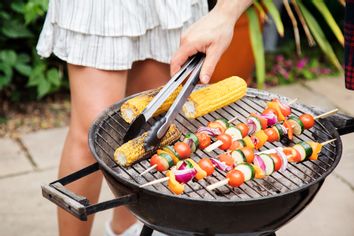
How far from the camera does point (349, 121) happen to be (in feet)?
7.14

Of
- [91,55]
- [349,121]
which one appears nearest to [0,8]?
[91,55]

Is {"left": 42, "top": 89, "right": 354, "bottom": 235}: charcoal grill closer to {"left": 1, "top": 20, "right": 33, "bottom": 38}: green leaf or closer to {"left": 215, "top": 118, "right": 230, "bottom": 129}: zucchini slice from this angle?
{"left": 215, "top": 118, "right": 230, "bottom": 129}: zucchini slice

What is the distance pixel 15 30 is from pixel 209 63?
2382mm

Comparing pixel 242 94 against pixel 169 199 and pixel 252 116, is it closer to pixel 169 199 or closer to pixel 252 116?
pixel 252 116

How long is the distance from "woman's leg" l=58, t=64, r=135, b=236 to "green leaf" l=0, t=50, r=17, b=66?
1783mm

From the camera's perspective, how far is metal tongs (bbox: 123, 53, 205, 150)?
188cm

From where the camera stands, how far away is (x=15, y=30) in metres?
4.11

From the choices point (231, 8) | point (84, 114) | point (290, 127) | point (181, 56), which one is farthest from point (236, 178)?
point (84, 114)

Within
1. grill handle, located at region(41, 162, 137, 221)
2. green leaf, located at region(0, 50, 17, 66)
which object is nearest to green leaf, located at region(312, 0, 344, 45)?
green leaf, located at region(0, 50, 17, 66)

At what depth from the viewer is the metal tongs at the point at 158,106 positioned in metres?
1.88

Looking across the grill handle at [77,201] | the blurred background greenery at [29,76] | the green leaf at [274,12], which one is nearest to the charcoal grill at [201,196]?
the grill handle at [77,201]

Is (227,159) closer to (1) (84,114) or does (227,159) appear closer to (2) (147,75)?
(1) (84,114)

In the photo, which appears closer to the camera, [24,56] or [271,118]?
[271,118]

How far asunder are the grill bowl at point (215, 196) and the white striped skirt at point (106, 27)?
31 centimetres
